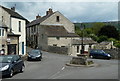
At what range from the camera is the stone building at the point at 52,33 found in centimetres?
5800

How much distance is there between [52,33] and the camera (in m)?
59.1

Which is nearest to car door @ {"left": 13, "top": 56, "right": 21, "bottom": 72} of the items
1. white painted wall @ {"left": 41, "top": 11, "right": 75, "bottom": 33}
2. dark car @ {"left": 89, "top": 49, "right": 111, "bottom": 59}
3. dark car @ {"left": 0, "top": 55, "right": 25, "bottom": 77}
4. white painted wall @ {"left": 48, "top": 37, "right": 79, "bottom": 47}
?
dark car @ {"left": 0, "top": 55, "right": 25, "bottom": 77}

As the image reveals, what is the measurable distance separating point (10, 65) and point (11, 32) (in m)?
19.7

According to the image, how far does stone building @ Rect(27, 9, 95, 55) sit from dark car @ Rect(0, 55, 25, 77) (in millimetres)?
35827

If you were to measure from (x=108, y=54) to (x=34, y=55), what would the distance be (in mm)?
13865

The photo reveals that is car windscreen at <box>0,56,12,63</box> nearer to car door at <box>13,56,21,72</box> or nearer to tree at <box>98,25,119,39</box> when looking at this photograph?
car door at <box>13,56,21,72</box>

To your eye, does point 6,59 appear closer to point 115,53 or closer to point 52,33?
point 115,53

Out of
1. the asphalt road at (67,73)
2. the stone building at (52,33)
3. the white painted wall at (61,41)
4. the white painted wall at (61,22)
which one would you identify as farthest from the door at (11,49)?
the white painted wall at (61,22)

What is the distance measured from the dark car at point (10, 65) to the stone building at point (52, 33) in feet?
118

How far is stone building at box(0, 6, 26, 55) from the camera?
31509 millimetres

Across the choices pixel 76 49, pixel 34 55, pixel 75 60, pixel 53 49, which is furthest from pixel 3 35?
pixel 76 49

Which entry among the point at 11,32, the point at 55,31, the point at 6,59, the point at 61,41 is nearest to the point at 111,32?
the point at 55,31

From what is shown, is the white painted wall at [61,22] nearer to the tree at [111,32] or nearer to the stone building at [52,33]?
the stone building at [52,33]

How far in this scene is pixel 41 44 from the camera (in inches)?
2365
